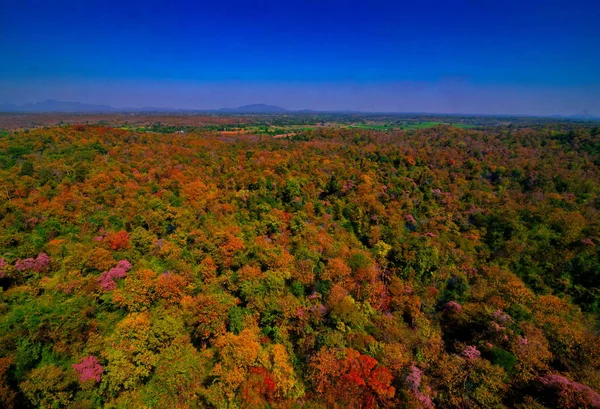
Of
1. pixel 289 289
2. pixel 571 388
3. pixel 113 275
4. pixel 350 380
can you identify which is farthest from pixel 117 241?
pixel 571 388

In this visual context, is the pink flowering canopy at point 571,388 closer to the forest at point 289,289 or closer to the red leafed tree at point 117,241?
the forest at point 289,289

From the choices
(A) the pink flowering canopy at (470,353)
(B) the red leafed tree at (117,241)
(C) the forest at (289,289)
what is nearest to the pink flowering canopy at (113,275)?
(C) the forest at (289,289)

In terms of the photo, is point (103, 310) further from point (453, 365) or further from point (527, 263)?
point (527, 263)

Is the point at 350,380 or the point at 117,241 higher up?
the point at 117,241

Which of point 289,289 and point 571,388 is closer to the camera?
point 571,388

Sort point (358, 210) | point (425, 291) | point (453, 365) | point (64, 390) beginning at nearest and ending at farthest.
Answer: point (64, 390), point (453, 365), point (425, 291), point (358, 210)

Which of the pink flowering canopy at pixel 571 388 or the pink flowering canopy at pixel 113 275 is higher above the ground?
the pink flowering canopy at pixel 113 275

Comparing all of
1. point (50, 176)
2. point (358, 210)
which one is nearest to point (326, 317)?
point (358, 210)

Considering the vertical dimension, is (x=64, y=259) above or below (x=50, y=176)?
below

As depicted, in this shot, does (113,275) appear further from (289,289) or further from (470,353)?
(470,353)
